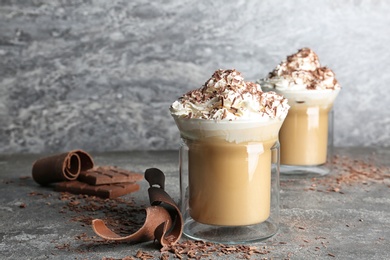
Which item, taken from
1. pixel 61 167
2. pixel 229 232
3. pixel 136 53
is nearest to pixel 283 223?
pixel 229 232

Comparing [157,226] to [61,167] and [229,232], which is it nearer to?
[229,232]

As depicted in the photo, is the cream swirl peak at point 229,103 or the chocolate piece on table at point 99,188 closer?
the cream swirl peak at point 229,103

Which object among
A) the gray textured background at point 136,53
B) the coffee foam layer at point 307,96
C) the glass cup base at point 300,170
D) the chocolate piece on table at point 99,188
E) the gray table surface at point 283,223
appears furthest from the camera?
the gray textured background at point 136,53

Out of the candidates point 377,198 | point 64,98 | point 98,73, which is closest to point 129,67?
point 98,73

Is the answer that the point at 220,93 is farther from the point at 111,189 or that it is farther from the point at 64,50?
the point at 64,50

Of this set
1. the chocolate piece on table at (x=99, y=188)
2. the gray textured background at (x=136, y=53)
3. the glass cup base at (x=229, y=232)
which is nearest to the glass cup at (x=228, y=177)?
the glass cup base at (x=229, y=232)

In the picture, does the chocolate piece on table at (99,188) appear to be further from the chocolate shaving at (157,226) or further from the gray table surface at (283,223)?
the chocolate shaving at (157,226)

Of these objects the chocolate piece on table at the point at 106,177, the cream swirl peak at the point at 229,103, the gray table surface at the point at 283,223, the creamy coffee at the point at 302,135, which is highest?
the cream swirl peak at the point at 229,103

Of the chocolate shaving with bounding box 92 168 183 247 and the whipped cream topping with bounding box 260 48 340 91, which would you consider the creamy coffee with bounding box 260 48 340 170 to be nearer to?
the whipped cream topping with bounding box 260 48 340 91
